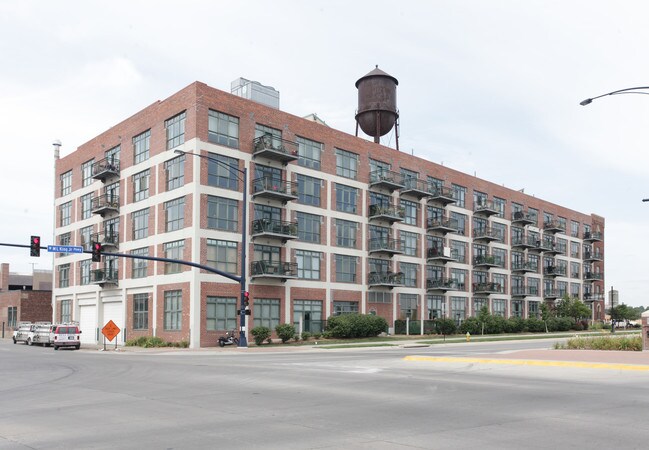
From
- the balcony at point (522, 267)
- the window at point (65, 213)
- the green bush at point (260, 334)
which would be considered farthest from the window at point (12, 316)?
the balcony at point (522, 267)

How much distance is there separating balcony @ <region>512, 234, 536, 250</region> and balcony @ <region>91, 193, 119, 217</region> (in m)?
46.0

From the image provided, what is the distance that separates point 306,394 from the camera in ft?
47.6

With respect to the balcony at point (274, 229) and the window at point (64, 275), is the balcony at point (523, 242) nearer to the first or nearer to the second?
the balcony at point (274, 229)

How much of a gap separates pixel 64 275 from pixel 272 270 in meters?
25.0

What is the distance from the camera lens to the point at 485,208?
69.2 meters

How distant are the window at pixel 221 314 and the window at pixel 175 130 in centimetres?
1122

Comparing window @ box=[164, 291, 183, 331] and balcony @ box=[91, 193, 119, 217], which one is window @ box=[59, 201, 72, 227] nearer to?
balcony @ box=[91, 193, 119, 217]

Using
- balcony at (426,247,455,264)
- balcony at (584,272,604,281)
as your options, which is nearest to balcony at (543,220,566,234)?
balcony at (584,272,604,281)

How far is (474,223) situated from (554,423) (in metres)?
61.3

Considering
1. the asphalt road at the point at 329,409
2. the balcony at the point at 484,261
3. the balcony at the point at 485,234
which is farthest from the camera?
the balcony at the point at 485,234

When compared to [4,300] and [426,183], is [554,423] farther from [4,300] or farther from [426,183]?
[4,300]

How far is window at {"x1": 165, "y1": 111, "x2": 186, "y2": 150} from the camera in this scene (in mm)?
44344

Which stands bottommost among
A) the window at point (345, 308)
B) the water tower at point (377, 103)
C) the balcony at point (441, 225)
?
the window at point (345, 308)

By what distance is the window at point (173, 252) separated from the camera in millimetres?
43250
